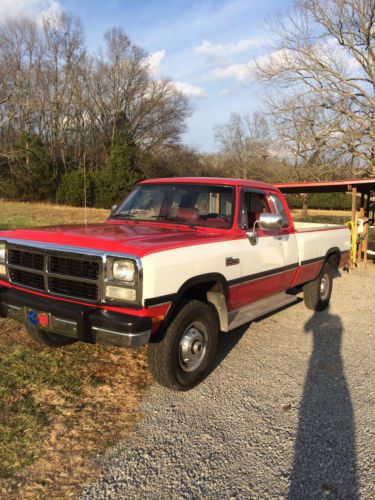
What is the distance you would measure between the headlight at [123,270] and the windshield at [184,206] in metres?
1.50

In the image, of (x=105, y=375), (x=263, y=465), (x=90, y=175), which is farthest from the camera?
(x=90, y=175)

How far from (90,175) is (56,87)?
491 inches

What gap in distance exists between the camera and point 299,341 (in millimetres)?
5258

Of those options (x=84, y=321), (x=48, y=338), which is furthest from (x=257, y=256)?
(x=48, y=338)

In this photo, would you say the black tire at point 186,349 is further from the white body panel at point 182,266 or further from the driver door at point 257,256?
the driver door at point 257,256

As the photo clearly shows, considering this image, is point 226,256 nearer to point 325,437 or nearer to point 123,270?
point 123,270

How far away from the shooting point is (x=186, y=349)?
12.3 ft

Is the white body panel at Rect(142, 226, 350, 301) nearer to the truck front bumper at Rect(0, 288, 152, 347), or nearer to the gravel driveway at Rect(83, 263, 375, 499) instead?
the truck front bumper at Rect(0, 288, 152, 347)

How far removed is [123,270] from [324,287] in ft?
15.7

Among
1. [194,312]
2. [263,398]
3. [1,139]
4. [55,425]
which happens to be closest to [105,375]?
[55,425]

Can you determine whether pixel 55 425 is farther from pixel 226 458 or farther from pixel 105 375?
pixel 226 458

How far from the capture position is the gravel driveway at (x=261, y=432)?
8.54 ft

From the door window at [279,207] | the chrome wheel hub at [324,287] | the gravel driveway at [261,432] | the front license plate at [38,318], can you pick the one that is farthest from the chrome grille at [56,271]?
the chrome wheel hub at [324,287]

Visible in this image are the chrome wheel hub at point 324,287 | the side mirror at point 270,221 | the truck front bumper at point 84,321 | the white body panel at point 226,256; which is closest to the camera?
the truck front bumper at point 84,321
